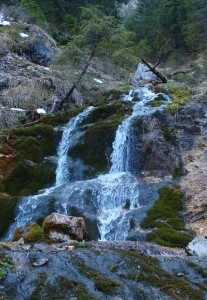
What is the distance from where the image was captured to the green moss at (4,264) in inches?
231

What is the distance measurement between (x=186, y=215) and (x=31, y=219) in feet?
13.3

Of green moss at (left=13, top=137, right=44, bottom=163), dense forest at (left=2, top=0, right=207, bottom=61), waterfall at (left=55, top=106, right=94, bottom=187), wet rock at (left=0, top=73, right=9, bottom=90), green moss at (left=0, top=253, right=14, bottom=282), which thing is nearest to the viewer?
green moss at (left=0, top=253, right=14, bottom=282)

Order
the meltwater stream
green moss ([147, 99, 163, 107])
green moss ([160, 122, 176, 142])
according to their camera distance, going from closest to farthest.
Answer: the meltwater stream < green moss ([160, 122, 176, 142]) < green moss ([147, 99, 163, 107])

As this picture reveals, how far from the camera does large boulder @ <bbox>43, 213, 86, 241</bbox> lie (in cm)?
823

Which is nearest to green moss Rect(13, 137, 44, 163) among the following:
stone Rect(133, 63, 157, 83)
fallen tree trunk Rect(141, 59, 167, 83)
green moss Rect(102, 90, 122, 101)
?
green moss Rect(102, 90, 122, 101)

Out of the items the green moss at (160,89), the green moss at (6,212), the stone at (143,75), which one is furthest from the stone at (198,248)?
the stone at (143,75)

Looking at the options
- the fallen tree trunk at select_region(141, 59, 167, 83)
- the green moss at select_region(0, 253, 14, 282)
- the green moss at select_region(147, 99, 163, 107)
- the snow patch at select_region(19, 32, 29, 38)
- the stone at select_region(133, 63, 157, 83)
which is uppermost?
the snow patch at select_region(19, 32, 29, 38)

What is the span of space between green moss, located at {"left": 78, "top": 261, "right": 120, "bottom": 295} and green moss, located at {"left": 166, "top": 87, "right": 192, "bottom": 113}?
9522mm

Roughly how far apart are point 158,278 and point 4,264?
7.53ft

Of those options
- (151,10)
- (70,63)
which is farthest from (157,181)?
(151,10)

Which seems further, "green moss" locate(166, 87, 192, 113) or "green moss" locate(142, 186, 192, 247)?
"green moss" locate(166, 87, 192, 113)

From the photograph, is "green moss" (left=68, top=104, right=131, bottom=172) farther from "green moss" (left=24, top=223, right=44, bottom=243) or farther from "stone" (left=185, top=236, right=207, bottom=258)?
"stone" (left=185, top=236, right=207, bottom=258)

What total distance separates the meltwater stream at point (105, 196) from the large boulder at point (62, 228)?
1.98 metres

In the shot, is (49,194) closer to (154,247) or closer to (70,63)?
(154,247)
